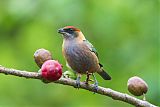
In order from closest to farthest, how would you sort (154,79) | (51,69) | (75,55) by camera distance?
(51,69), (75,55), (154,79)

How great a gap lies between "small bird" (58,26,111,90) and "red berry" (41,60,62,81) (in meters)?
0.57

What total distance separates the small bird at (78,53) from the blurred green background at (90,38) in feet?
1.86

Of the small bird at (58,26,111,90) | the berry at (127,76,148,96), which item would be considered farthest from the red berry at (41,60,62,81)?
the small bird at (58,26,111,90)

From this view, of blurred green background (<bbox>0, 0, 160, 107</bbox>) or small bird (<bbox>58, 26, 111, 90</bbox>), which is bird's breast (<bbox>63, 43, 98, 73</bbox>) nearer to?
small bird (<bbox>58, 26, 111, 90</bbox>)

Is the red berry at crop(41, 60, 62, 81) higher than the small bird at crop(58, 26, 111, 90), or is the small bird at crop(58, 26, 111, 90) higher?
the small bird at crop(58, 26, 111, 90)

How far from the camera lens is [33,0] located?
14.4 feet

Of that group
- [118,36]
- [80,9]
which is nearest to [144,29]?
[118,36]

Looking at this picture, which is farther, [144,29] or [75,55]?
[144,29]

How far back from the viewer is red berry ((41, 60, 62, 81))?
2.31 metres

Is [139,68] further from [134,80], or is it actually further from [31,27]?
[134,80]

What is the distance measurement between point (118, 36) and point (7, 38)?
1464mm

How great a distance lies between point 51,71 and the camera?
91.7 inches

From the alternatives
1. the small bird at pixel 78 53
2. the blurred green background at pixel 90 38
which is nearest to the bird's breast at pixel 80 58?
the small bird at pixel 78 53

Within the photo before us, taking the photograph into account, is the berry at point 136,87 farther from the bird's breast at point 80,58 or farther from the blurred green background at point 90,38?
the blurred green background at point 90,38
